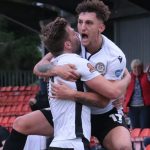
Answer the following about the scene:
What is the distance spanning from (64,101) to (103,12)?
2.71 feet

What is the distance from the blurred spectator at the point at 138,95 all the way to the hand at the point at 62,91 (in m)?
6.25

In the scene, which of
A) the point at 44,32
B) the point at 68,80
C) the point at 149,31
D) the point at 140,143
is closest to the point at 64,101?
the point at 68,80

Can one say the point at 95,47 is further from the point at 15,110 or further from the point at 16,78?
the point at 16,78

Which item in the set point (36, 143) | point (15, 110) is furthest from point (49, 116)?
point (15, 110)

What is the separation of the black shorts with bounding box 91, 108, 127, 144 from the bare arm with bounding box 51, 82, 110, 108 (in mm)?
408

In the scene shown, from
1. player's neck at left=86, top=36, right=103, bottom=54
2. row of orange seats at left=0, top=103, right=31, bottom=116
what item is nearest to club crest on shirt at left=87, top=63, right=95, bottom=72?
player's neck at left=86, top=36, right=103, bottom=54

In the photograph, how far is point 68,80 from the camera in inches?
195

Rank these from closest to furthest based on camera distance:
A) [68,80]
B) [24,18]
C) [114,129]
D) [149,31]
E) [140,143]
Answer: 1. [68,80]
2. [114,129]
3. [140,143]
4. [149,31]
5. [24,18]

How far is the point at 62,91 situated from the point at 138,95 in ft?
21.4

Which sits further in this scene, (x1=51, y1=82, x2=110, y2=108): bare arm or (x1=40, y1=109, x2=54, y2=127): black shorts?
(x1=40, y1=109, x2=54, y2=127): black shorts

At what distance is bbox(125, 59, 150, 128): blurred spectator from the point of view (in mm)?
11211

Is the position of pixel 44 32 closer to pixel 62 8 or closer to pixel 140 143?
pixel 140 143

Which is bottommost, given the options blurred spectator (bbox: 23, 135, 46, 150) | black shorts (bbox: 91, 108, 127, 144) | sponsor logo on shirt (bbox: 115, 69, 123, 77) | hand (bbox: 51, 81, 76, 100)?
blurred spectator (bbox: 23, 135, 46, 150)

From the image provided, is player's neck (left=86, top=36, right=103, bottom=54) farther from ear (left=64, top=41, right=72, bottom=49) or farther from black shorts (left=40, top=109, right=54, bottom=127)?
black shorts (left=40, top=109, right=54, bottom=127)
